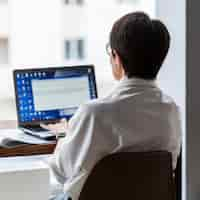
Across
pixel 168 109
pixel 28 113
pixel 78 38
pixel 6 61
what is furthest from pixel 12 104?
pixel 78 38

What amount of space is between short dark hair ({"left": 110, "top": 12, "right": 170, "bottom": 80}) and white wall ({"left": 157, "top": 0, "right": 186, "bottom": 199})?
503 mm

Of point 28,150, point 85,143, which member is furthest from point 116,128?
point 28,150

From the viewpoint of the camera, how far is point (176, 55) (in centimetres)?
230

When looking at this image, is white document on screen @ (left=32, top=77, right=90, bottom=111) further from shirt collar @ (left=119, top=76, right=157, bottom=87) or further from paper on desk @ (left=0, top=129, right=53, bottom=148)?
shirt collar @ (left=119, top=76, right=157, bottom=87)

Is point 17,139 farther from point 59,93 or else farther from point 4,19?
point 4,19

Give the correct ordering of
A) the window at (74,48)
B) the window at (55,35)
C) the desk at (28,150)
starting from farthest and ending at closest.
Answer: the window at (74,48) < the window at (55,35) < the desk at (28,150)

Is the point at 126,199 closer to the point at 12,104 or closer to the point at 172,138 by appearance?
the point at 172,138

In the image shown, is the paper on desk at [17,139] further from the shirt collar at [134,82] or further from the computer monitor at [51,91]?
the shirt collar at [134,82]

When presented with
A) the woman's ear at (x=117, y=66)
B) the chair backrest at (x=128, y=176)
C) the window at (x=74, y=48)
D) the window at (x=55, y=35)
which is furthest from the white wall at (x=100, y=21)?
the chair backrest at (x=128, y=176)

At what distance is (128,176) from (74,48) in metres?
2.23

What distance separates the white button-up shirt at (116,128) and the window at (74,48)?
178 centimetres

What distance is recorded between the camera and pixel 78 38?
3.76 m

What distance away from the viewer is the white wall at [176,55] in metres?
2.23
